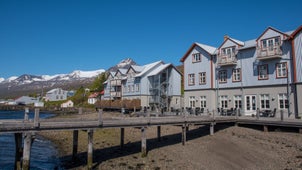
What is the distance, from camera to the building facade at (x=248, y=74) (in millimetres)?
24959

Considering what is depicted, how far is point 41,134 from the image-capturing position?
30984 mm

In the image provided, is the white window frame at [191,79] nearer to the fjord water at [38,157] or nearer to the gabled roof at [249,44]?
the gabled roof at [249,44]

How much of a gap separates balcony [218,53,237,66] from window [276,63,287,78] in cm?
510

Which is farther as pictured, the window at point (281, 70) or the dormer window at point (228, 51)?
the dormer window at point (228, 51)

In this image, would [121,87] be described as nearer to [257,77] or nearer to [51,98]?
[257,77]

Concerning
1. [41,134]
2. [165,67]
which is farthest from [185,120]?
[165,67]

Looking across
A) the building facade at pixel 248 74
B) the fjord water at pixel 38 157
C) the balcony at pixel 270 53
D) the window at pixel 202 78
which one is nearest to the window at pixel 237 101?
the building facade at pixel 248 74

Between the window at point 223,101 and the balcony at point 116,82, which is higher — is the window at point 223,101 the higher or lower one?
the lower one

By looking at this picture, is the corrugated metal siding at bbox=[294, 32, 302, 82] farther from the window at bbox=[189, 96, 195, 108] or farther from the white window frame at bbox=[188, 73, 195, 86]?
the window at bbox=[189, 96, 195, 108]

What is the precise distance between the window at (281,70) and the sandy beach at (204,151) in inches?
310

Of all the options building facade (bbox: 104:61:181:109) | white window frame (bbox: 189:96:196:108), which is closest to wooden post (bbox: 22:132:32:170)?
white window frame (bbox: 189:96:196:108)

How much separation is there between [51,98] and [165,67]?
97811 mm

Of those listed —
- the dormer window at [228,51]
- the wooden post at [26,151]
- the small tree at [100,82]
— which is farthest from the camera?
the small tree at [100,82]

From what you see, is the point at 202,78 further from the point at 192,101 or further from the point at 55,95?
the point at 55,95
